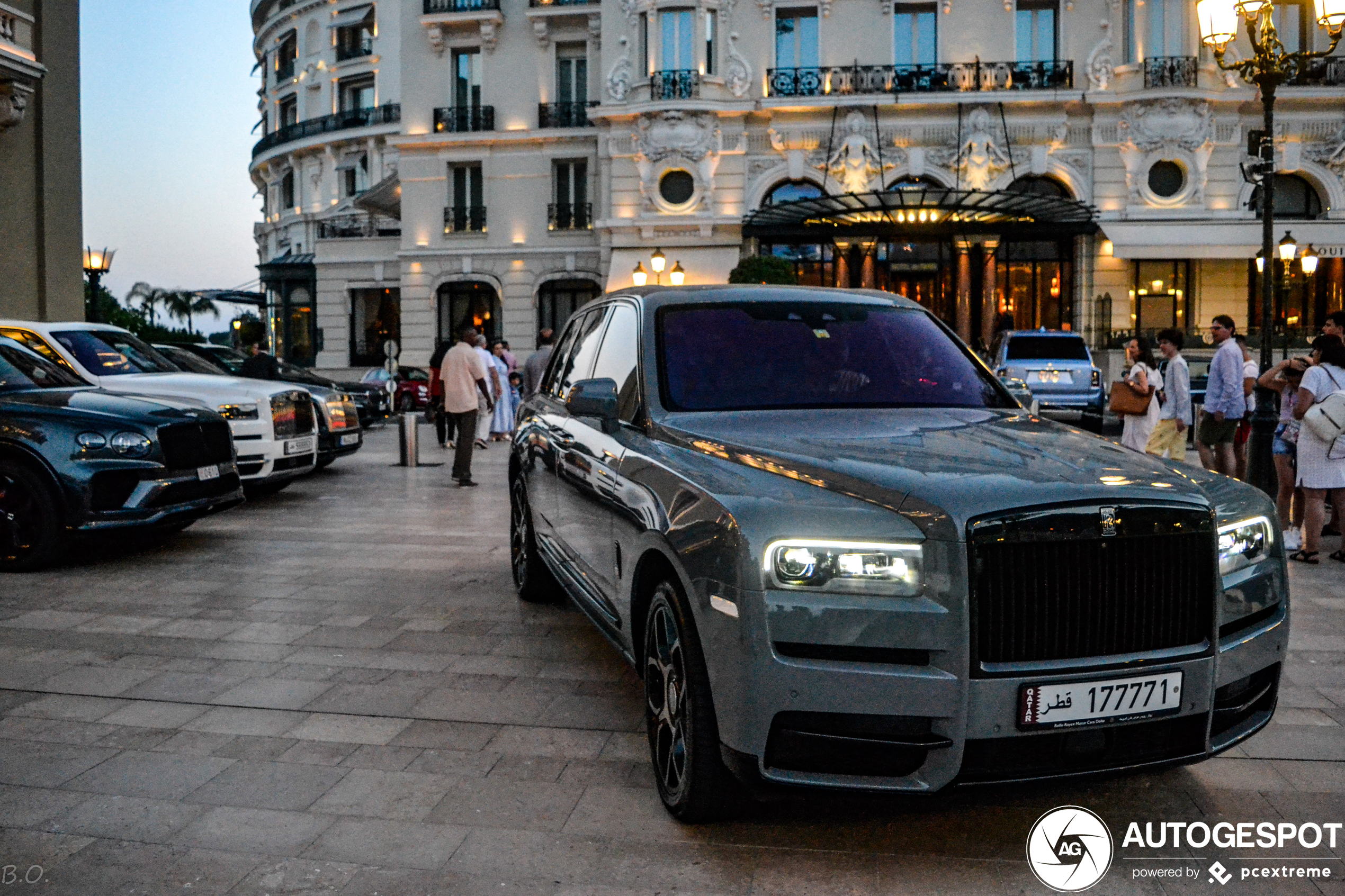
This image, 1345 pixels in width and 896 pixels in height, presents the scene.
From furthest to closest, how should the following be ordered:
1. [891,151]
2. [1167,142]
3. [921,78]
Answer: [921,78] < [891,151] < [1167,142]

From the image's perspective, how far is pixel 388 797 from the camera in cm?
393

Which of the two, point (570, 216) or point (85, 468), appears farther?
point (570, 216)

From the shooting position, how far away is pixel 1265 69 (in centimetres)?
1124

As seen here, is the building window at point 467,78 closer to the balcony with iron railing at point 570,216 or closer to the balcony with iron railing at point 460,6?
the balcony with iron railing at point 460,6

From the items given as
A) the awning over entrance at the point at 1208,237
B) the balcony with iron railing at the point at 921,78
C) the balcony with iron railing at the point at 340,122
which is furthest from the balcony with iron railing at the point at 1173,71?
the balcony with iron railing at the point at 340,122

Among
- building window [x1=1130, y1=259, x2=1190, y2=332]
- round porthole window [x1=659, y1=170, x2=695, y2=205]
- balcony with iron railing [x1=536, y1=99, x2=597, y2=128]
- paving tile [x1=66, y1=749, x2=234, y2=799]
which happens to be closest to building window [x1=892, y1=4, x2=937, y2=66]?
round porthole window [x1=659, y1=170, x2=695, y2=205]

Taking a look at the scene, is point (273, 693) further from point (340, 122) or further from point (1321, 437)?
point (340, 122)

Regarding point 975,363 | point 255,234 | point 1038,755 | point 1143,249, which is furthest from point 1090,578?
point 255,234

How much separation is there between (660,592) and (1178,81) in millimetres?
32788

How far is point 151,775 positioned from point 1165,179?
33507mm

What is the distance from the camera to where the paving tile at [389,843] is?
11.3ft

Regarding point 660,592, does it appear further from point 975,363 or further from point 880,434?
point 975,363

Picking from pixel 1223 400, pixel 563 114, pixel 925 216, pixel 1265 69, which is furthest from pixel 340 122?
pixel 1223 400

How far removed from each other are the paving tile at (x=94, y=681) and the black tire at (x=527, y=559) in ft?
7.21
